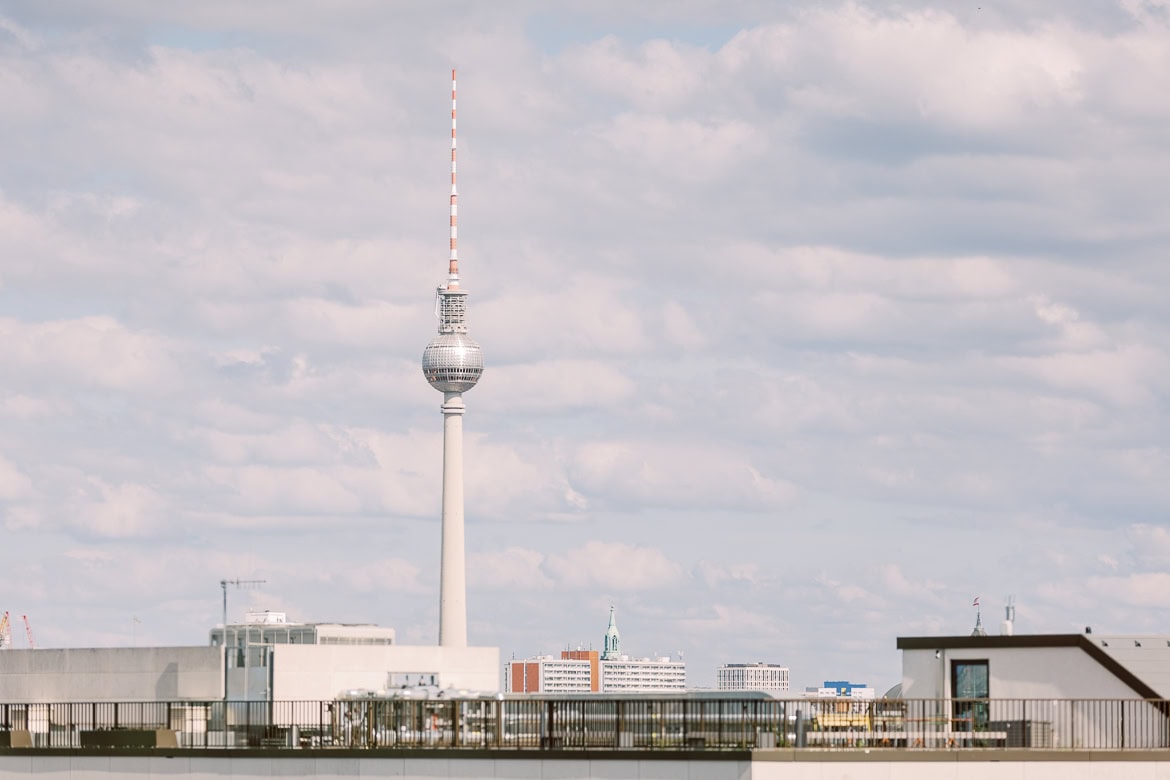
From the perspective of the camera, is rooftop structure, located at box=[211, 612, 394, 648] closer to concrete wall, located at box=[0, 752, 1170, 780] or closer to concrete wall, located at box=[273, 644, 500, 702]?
concrete wall, located at box=[273, 644, 500, 702]

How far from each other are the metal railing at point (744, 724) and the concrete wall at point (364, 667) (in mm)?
70049

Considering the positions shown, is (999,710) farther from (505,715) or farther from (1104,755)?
(505,715)

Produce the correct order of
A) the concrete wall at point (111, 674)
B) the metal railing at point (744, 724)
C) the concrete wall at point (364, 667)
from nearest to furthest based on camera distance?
the metal railing at point (744, 724)
the concrete wall at point (111, 674)
the concrete wall at point (364, 667)

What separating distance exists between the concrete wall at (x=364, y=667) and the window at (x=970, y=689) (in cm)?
7105

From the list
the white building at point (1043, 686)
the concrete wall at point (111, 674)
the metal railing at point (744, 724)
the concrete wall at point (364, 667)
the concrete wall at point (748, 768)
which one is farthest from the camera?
the concrete wall at point (364, 667)

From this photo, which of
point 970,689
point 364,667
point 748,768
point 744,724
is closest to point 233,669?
point 364,667

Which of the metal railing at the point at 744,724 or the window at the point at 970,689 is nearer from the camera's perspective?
the metal railing at the point at 744,724

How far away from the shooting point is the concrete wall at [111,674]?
486ft

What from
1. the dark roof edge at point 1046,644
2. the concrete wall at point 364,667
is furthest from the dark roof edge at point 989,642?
the concrete wall at point 364,667

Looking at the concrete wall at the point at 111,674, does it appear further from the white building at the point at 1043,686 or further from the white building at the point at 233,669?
the white building at the point at 1043,686

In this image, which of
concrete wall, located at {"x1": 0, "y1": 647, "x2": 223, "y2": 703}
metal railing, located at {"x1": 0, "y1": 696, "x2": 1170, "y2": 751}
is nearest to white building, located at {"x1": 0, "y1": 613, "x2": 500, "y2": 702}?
concrete wall, located at {"x1": 0, "y1": 647, "x2": 223, "y2": 703}

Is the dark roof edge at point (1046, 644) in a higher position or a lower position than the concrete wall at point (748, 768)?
higher

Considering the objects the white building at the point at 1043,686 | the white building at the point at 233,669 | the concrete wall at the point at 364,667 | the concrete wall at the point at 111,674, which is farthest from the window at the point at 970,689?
the concrete wall at the point at 111,674

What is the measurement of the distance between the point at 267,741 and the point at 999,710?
25471 millimetres
